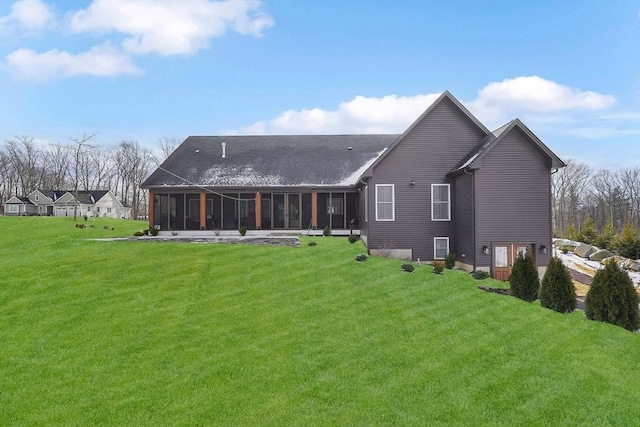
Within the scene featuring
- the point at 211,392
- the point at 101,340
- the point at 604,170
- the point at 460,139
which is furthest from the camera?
the point at 604,170

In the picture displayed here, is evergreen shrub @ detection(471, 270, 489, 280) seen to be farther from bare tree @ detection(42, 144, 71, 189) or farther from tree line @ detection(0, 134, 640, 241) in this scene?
bare tree @ detection(42, 144, 71, 189)

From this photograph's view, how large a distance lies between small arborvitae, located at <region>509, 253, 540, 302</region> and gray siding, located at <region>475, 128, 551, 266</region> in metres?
3.72

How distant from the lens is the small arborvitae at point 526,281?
42.3 ft

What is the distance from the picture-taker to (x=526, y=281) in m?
13.0

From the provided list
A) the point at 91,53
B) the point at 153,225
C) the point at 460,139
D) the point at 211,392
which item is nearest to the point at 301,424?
the point at 211,392

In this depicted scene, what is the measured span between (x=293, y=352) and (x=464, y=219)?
12187 millimetres

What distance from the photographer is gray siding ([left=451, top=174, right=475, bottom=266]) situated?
1730cm

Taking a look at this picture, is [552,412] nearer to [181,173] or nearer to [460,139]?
[460,139]

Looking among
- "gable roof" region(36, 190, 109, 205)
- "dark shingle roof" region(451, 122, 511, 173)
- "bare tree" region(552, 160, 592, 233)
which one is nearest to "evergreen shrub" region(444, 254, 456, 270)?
"dark shingle roof" region(451, 122, 511, 173)

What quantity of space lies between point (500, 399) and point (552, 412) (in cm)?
78

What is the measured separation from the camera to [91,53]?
26.4 meters

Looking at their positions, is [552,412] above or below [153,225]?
below

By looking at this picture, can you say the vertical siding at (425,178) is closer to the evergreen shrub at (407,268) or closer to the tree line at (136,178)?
the evergreen shrub at (407,268)

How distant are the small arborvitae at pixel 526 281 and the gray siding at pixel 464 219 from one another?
3838mm
